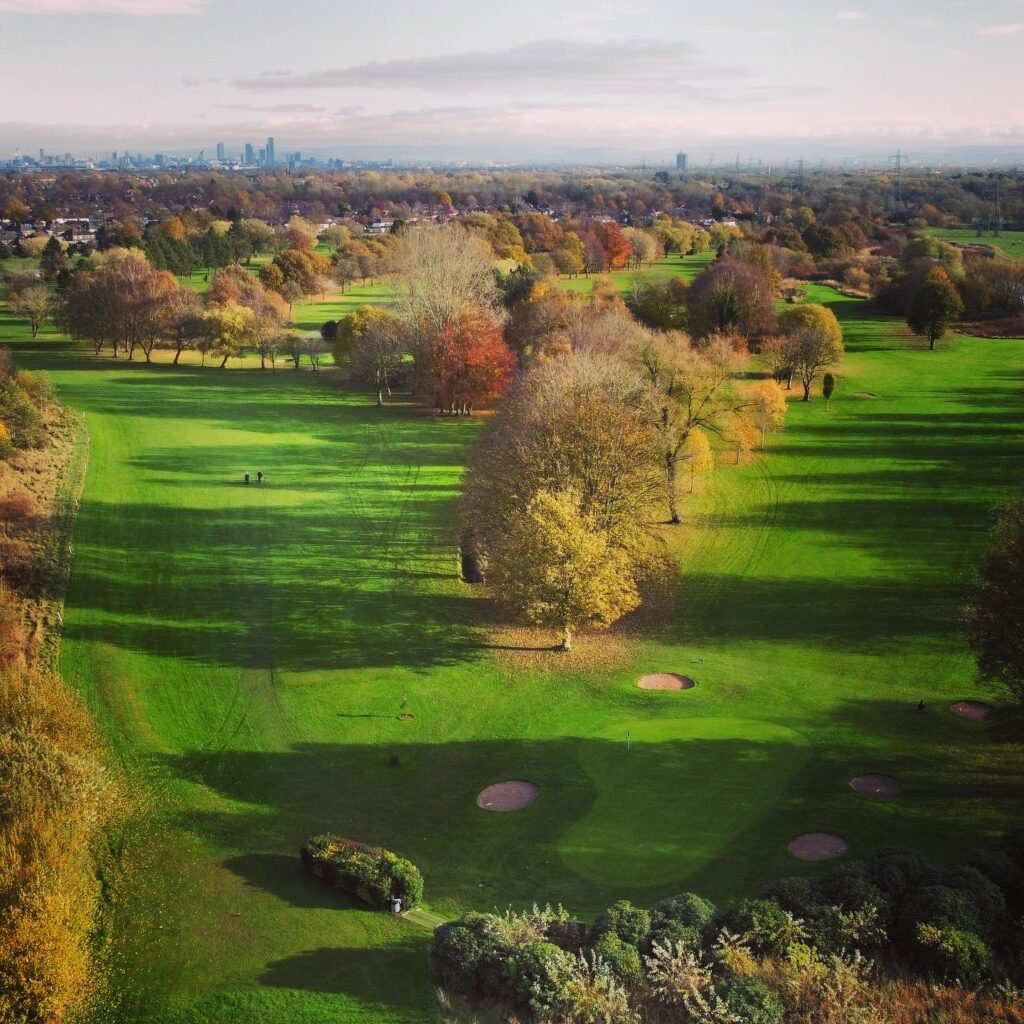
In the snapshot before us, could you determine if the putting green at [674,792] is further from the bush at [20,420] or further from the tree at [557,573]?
the bush at [20,420]

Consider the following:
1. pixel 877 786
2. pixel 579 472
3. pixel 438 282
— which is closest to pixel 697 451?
pixel 579 472

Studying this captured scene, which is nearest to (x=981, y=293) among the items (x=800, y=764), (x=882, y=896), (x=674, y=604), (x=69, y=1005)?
(x=674, y=604)

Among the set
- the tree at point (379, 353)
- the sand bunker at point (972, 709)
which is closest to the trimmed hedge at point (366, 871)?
the sand bunker at point (972, 709)

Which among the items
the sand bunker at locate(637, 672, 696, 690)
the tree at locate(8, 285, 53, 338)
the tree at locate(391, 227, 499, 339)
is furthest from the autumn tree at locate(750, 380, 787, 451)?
the tree at locate(8, 285, 53, 338)

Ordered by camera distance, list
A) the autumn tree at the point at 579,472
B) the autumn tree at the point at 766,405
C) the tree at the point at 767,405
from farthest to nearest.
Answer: the tree at the point at 767,405 < the autumn tree at the point at 766,405 < the autumn tree at the point at 579,472

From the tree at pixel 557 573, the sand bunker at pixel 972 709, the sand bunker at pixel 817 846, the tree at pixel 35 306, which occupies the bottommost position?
the sand bunker at pixel 817 846

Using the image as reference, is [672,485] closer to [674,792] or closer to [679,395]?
[679,395]

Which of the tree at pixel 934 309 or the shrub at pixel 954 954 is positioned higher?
the tree at pixel 934 309
